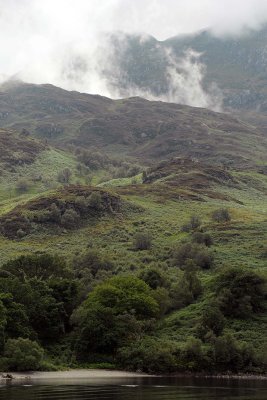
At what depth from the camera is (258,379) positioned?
72.9 metres

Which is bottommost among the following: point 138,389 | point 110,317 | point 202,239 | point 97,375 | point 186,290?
point 97,375

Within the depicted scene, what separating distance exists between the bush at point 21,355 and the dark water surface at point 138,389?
7802 mm

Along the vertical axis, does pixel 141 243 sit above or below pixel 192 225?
below

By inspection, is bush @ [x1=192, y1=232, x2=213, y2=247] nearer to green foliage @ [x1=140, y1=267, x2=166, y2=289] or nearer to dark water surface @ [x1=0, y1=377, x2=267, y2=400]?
green foliage @ [x1=140, y1=267, x2=166, y2=289]

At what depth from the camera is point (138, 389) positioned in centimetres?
5788

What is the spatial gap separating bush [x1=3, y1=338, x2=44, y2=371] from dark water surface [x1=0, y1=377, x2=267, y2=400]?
7.80 m

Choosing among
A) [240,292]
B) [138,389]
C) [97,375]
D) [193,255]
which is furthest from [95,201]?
[138,389]

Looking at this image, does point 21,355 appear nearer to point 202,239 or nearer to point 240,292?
point 240,292

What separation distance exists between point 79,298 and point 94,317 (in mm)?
13040

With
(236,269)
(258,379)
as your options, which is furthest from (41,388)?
(236,269)

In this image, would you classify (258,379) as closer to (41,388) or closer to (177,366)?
(177,366)

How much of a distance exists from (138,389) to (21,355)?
20.2 meters

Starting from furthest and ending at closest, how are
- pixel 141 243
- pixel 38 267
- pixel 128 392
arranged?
pixel 141 243 < pixel 38 267 < pixel 128 392

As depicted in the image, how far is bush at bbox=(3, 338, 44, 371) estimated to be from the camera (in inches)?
2852
